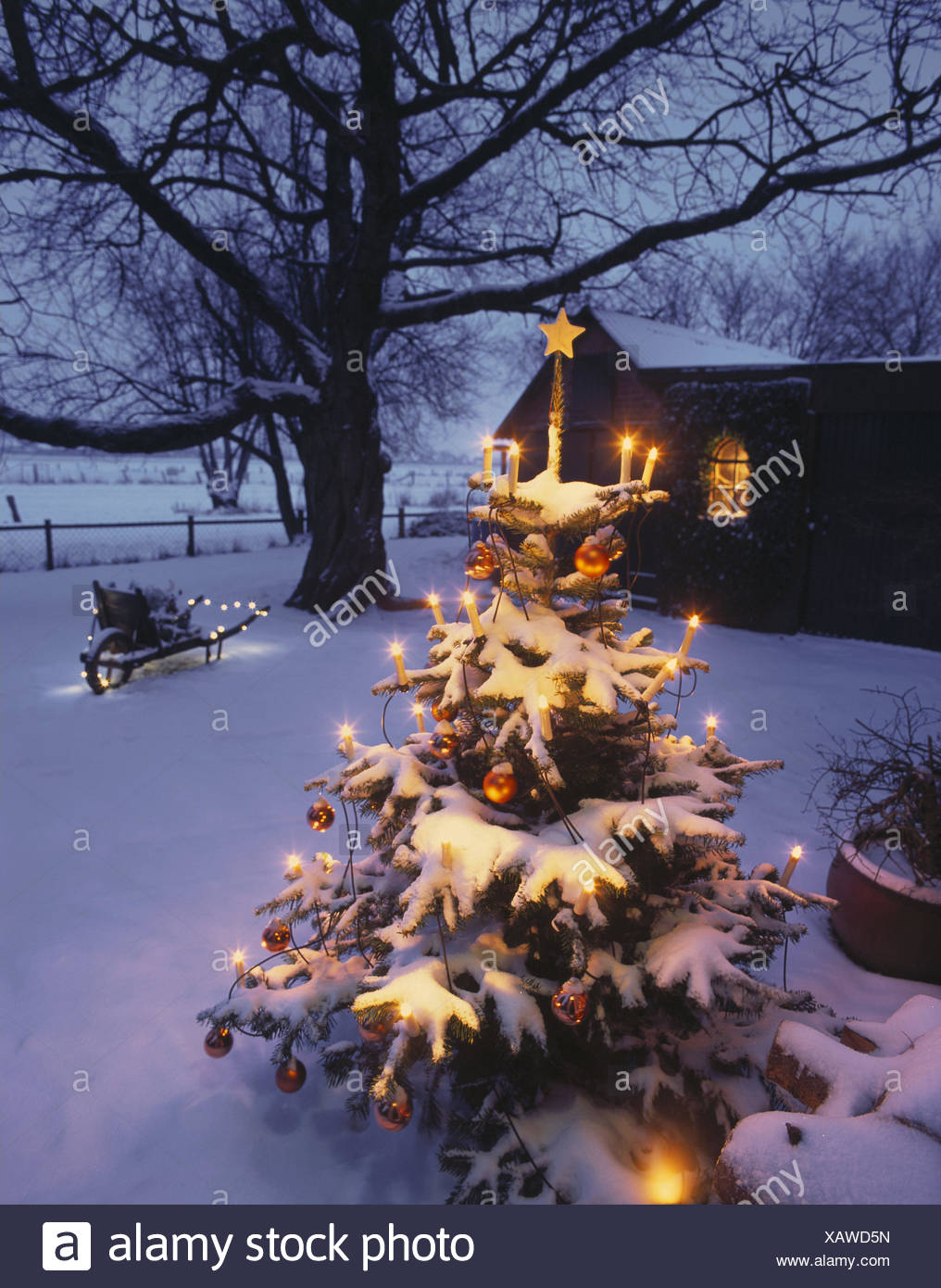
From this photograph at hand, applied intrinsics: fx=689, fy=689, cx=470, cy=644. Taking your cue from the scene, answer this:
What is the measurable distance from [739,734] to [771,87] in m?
7.63

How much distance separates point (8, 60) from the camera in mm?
8422

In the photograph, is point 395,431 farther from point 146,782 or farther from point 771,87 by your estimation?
point 146,782

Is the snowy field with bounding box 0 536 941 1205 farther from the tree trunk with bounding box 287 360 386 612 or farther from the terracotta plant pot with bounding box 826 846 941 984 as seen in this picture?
the tree trunk with bounding box 287 360 386 612

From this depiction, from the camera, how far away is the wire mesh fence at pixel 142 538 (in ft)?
54.0

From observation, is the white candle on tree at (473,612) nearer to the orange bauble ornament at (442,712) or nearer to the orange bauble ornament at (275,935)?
the orange bauble ornament at (442,712)

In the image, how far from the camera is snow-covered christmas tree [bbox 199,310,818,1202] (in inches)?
80.3

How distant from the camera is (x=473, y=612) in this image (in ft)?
7.19

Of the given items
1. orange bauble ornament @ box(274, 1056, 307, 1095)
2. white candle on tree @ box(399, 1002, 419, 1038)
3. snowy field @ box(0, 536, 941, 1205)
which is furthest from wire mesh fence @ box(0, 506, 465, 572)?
white candle on tree @ box(399, 1002, 419, 1038)

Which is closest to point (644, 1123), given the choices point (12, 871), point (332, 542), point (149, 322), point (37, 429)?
point (12, 871)

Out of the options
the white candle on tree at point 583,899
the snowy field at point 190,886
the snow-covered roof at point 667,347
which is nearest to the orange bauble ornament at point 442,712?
the white candle on tree at point 583,899

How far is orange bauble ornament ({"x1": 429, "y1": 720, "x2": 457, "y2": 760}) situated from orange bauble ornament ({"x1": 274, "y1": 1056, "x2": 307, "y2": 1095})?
52.0 inches

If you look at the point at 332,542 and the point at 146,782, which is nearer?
the point at 146,782

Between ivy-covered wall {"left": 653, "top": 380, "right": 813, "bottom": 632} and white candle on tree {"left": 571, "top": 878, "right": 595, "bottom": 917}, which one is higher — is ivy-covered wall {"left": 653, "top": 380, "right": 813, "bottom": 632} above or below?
above

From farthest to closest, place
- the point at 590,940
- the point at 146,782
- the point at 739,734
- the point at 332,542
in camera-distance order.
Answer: the point at 332,542 → the point at 739,734 → the point at 146,782 → the point at 590,940
